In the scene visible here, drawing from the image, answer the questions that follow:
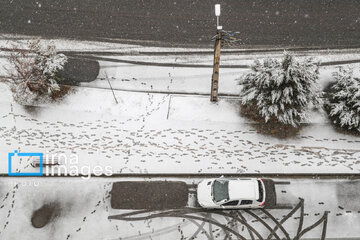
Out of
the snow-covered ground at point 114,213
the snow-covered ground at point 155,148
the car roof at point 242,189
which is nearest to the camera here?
the car roof at point 242,189

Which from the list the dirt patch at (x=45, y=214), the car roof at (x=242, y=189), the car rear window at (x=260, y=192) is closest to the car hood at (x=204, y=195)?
the car roof at (x=242, y=189)

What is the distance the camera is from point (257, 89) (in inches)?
579

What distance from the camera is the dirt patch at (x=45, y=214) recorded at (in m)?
14.4

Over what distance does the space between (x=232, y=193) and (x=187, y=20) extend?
418 inches

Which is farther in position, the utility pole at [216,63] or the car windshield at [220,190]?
the car windshield at [220,190]

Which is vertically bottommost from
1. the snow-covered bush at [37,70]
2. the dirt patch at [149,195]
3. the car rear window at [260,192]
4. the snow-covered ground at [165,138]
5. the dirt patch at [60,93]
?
the dirt patch at [149,195]

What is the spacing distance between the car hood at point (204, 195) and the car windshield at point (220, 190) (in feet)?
0.76

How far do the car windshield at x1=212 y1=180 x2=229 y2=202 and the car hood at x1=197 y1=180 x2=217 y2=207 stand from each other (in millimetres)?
232

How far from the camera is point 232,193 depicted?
13.6m

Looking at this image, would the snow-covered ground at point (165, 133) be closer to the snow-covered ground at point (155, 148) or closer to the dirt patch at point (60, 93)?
the snow-covered ground at point (155, 148)

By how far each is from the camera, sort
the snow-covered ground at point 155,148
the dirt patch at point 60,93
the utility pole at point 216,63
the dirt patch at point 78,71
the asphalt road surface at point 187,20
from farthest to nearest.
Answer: the asphalt road surface at point 187,20 → the dirt patch at point 78,71 → the dirt patch at point 60,93 → the snow-covered ground at point 155,148 → the utility pole at point 216,63

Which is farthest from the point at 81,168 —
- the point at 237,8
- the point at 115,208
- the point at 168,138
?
the point at 237,8
